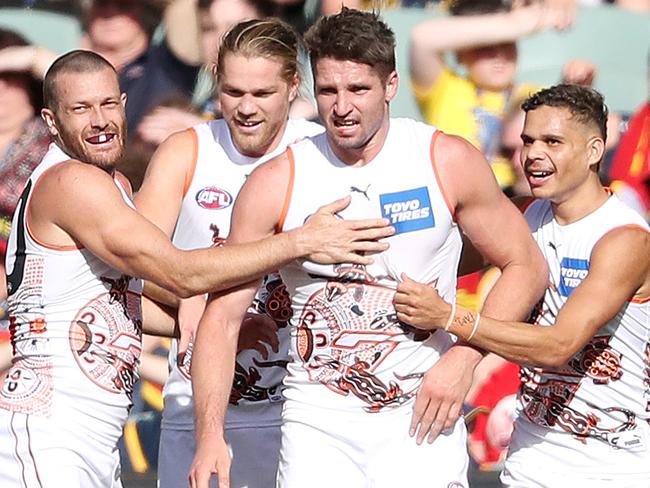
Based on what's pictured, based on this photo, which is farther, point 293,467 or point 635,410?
point 635,410

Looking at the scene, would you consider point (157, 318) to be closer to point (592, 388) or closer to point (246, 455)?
point (246, 455)

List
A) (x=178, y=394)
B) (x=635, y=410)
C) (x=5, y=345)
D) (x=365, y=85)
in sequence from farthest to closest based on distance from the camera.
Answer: (x=5, y=345), (x=178, y=394), (x=635, y=410), (x=365, y=85)

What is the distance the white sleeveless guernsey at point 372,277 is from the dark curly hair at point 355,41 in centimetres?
28

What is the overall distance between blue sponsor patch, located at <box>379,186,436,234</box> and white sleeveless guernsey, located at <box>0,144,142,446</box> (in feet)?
2.72

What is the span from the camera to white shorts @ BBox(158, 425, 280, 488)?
5.22m

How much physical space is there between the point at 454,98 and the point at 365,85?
3.14 m

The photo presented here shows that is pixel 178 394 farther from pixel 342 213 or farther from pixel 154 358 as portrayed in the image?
pixel 154 358

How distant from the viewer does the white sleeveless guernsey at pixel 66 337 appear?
4.41m

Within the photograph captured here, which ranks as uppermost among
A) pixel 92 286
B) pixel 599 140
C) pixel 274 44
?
pixel 274 44

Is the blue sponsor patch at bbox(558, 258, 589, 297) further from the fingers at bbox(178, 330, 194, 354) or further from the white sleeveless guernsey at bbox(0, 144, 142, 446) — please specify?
the white sleeveless guernsey at bbox(0, 144, 142, 446)

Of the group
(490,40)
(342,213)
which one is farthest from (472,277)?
(342,213)

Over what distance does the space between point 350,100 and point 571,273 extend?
3.22 feet

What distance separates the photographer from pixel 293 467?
4461mm

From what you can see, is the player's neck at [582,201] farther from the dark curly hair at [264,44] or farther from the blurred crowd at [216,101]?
the blurred crowd at [216,101]
